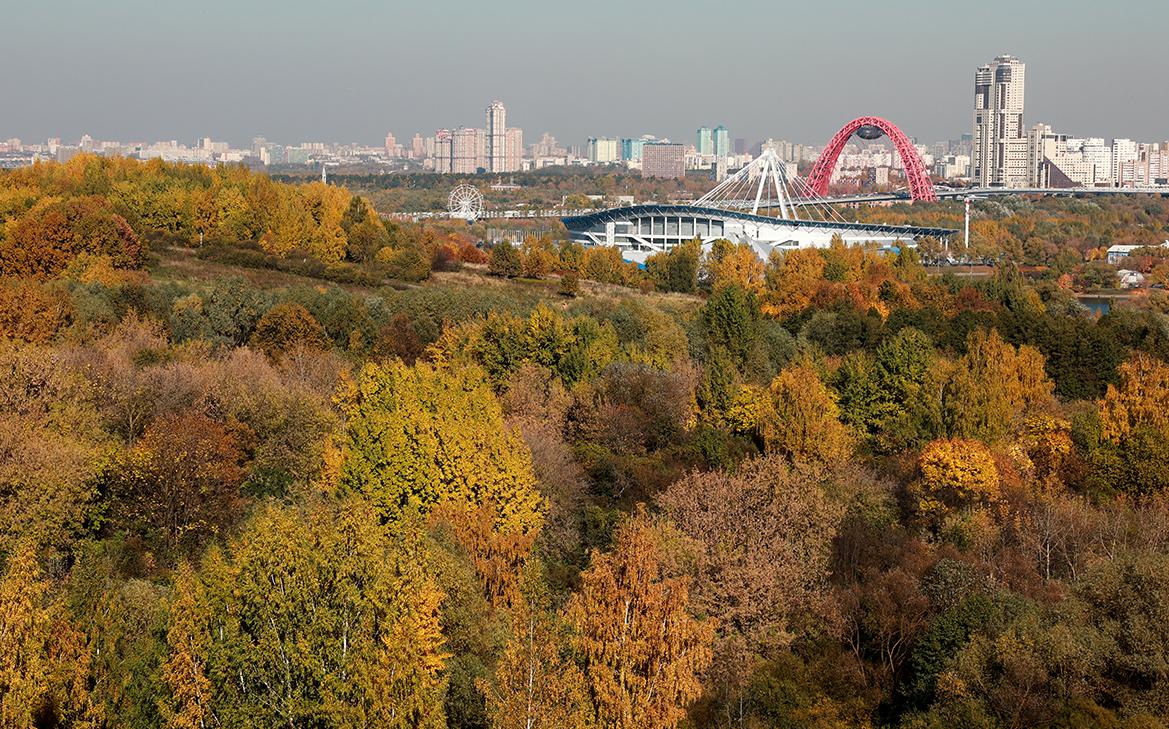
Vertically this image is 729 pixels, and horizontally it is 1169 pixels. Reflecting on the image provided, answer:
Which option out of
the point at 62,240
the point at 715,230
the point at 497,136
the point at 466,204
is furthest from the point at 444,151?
the point at 62,240

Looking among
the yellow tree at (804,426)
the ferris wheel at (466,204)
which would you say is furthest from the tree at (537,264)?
the ferris wheel at (466,204)

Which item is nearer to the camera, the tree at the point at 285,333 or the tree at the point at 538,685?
the tree at the point at 538,685

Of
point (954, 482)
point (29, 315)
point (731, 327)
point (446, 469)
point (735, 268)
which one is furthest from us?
point (735, 268)

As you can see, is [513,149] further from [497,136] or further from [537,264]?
[537,264]

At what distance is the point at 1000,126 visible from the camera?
128m

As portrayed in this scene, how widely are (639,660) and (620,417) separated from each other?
487 inches

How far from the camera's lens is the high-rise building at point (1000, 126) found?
404 feet

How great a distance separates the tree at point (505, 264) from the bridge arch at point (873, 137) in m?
37.7

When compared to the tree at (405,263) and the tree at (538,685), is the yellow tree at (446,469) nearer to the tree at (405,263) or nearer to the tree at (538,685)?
the tree at (538,685)

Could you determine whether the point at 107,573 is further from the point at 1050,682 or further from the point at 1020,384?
the point at 1020,384

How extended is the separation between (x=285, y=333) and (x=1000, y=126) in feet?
363

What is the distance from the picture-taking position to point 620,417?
76.9 ft

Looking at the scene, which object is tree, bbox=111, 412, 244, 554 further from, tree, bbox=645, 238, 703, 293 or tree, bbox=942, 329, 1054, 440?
tree, bbox=645, 238, 703, 293

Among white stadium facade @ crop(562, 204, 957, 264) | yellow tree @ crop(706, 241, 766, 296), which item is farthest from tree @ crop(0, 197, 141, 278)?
white stadium facade @ crop(562, 204, 957, 264)
